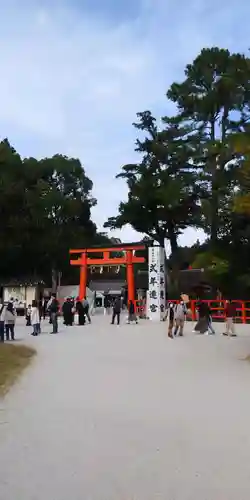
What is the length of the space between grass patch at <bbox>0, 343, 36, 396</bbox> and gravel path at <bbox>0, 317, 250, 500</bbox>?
261 millimetres

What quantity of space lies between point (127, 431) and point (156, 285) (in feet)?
83.7

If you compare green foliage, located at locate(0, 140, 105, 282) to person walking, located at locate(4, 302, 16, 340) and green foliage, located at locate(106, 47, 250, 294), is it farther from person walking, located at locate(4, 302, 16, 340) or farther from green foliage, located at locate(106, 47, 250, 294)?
person walking, located at locate(4, 302, 16, 340)

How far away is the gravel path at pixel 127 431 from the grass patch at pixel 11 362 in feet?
0.86

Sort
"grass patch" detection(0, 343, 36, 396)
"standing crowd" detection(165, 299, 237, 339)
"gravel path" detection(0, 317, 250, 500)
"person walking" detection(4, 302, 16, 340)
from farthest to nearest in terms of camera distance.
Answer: "standing crowd" detection(165, 299, 237, 339)
"person walking" detection(4, 302, 16, 340)
"grass patch" detection(0, 343, 36, 396)
"gravel path" detection(0, 317, 250, 500)

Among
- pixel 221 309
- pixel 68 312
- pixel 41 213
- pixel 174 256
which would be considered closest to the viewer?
pixel 68 312

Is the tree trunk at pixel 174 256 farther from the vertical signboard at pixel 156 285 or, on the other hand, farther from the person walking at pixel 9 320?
the person walking at pixel 9 320

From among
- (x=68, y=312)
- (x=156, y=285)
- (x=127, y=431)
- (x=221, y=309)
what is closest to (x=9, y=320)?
(x=68, y=312)

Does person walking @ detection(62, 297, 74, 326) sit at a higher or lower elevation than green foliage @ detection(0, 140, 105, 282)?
lower

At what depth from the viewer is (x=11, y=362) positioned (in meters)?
13.2

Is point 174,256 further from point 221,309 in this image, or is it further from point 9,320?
point 9,320

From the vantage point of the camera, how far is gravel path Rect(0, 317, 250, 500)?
4.86 meters

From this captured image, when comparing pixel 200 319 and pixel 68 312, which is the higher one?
pixel 68 312

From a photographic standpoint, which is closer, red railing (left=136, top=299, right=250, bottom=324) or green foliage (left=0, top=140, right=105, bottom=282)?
red railing (left=136, top=299, right=250, bottom=324)

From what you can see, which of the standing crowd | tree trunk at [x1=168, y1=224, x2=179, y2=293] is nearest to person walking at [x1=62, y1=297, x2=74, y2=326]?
the standing crowd
